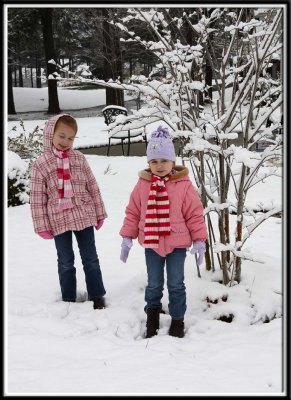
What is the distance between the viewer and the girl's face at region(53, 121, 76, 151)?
11.4 ft

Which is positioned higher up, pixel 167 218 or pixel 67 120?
pixel 67 120

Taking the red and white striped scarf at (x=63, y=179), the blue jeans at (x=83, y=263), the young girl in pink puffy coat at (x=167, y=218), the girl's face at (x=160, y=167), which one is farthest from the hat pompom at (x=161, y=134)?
the blue jeans at (x=83, y=263)

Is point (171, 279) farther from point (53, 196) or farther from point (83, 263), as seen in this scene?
point (53, 196)

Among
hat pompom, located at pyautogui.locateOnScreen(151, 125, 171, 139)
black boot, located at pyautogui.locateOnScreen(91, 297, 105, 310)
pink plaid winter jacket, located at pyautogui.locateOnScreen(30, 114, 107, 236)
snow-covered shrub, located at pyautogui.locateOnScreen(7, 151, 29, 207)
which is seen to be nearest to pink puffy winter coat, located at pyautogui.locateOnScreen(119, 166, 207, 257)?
hat pompom, located at pyautogui.locateOnScreen(151, 125, 171, 139)

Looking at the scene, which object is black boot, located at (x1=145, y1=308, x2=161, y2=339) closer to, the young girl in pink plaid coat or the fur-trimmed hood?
the young girl in pink plaid coat

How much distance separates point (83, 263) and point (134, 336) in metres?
0.70

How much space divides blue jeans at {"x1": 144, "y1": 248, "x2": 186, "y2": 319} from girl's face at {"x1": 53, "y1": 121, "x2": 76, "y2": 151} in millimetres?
939

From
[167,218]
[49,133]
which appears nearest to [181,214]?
[167,218]

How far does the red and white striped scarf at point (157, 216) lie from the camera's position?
3141 mm

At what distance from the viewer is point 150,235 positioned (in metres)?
3.14

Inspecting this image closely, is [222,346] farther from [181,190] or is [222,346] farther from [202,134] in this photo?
[202,134]

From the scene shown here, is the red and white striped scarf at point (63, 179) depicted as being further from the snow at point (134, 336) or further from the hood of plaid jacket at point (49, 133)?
the snow at point (134, 336)

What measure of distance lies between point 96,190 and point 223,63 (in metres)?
1.28

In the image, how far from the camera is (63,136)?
350cm
